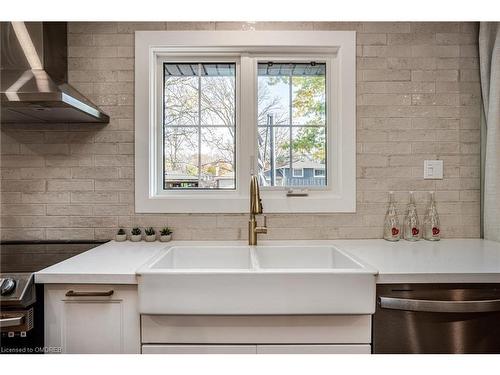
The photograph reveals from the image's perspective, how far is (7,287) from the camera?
3.58ft

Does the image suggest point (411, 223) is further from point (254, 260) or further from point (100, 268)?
point (100, 268)

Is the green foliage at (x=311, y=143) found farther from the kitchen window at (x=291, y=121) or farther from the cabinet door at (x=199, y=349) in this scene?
the cabinet door at (x=199, y=349)

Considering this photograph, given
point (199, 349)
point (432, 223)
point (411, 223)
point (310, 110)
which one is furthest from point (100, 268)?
point (432, 223)

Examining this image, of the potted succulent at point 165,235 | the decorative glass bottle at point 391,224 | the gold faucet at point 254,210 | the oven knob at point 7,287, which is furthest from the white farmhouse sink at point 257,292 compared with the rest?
the decorative glass bottle at point 391,224

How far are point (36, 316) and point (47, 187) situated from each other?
0.89 meters

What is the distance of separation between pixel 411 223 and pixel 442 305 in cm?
73

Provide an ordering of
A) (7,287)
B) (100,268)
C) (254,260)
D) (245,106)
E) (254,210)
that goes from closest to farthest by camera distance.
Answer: (7,287), (100,268), (254,260), (254,210), (245,106)

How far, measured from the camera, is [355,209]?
6.03ft

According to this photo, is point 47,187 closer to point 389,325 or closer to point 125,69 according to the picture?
point 125,69

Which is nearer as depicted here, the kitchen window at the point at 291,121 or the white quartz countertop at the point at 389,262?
the white quartz countertop at the point at 389,262

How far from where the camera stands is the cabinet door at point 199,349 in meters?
1.17

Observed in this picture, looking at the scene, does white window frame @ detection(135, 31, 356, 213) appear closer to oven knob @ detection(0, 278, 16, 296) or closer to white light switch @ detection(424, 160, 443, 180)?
white light switch @ detection(424, 160, 443, 180)

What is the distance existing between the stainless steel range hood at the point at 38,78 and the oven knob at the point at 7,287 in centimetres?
71

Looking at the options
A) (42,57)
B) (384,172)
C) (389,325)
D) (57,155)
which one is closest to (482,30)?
(384,172)
